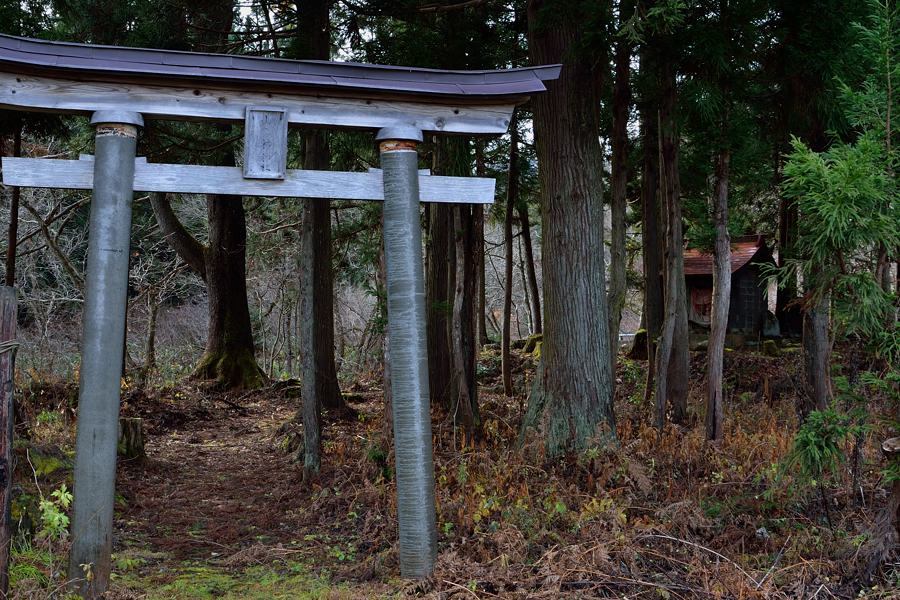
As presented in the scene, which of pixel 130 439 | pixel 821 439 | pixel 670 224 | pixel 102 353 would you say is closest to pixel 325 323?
pixel 130 439

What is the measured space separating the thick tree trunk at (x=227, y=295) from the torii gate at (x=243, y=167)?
10.8 m

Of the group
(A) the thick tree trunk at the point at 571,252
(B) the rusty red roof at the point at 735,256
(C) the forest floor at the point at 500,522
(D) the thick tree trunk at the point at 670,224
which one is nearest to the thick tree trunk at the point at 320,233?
(C) the forest floor at the point at 500,522

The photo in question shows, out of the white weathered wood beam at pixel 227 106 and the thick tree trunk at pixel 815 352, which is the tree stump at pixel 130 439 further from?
the thick tree trunk at pixel 815 352

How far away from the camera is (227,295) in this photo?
16.1 metres

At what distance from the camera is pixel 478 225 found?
36.5 feet

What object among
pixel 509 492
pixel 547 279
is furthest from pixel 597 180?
pixel 509 492

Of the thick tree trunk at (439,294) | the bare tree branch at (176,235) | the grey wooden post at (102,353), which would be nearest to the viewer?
the grey wooden post at (102,353)

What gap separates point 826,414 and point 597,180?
13.1ft

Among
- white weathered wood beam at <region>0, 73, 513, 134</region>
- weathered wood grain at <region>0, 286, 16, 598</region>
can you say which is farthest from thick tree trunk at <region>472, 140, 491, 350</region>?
weathered wood grain at <region>0, 286, 16, 598</region>

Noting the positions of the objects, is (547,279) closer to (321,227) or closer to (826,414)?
(826,414)

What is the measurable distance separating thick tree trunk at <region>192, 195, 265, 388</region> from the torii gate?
1084 centimetres

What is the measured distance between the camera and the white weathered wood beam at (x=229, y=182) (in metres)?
5.07

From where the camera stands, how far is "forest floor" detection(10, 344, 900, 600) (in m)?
5.20

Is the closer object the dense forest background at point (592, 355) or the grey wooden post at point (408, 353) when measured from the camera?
the dense forest background at point (592, 355)
